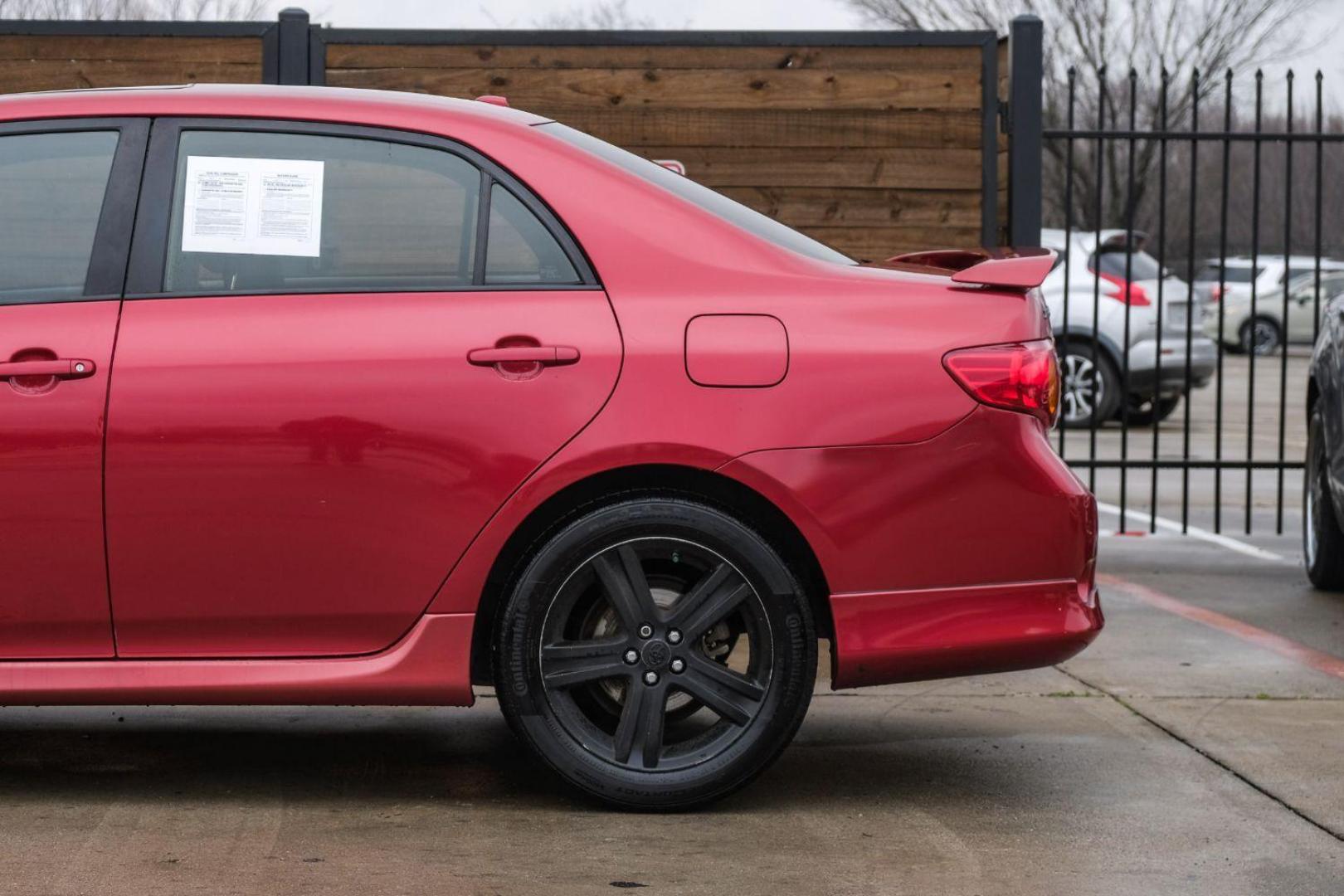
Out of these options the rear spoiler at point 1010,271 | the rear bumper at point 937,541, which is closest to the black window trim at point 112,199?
the rear bumper at point 937,541

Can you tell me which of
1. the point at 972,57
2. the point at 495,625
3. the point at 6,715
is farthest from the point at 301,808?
the point at 972,57

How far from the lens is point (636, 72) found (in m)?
7.42

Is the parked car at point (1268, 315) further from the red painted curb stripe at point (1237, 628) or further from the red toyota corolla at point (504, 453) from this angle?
the red toyota corolla at point (504, 453)

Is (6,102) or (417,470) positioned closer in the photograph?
(417,470)

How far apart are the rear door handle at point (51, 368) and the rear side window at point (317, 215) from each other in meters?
0.27

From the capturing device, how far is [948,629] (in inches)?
159

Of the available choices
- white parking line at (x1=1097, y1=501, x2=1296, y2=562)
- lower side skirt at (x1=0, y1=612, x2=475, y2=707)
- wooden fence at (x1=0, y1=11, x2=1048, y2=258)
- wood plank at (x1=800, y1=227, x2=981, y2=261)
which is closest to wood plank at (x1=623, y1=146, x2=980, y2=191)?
wooden fence at (x1=0, y1=11, x2=1048, y2=258)

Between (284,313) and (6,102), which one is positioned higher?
(6,102)

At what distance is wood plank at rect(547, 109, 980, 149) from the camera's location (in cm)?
742

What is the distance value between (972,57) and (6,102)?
4.33 m

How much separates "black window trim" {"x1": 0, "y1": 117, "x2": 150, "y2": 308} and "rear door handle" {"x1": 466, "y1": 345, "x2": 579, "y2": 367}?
812 millimetres

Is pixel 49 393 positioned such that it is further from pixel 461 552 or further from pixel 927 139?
pixel 927 139

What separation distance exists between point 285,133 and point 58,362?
719mm

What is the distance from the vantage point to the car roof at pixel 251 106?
418 centimetres
